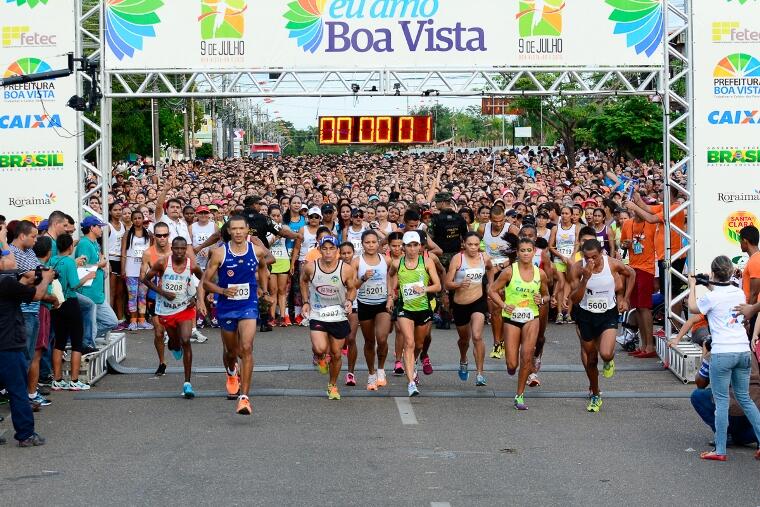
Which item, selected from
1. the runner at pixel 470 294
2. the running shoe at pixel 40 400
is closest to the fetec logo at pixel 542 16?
the runner at pixel 470 294

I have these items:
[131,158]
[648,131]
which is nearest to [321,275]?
[648,131]

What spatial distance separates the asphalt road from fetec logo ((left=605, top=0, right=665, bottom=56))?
4300mm

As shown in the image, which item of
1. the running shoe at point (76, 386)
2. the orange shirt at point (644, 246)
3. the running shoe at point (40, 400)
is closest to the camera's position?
the running shoe at point (40, 400)

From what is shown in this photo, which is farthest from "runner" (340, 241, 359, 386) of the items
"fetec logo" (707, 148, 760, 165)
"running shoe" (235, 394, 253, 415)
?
"fetec logo" (707, 148, 760, 165)

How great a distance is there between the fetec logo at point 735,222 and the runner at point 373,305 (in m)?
4.51

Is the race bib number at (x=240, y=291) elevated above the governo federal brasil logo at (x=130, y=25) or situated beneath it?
situated beneath

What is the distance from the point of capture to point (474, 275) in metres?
13.4

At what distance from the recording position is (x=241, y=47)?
1548cm

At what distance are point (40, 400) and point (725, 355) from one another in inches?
265

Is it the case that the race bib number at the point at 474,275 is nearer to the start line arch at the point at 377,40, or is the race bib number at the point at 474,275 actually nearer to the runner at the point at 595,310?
the runner at the point at 595,310

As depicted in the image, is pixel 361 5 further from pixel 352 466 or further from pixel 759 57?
pixel 352 466

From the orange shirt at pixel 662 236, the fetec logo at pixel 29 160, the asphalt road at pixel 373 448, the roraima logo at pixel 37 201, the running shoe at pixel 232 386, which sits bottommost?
the asphalt road at pixel 373 448

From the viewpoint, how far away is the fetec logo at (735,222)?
576 inches

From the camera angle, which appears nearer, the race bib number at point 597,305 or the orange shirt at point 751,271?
the orange shirt at point 751,271
